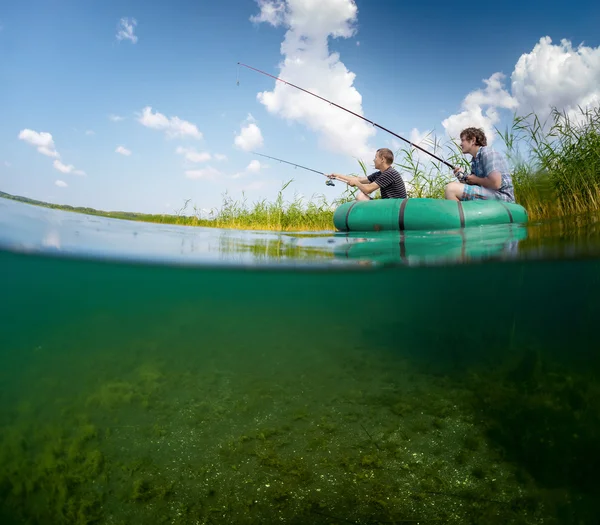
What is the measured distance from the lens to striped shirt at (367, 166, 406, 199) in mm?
9781

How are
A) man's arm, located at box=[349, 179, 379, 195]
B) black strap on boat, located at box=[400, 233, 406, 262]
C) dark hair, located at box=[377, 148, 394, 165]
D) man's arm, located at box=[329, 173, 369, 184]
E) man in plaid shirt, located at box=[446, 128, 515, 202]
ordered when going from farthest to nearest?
man's arm, located at box=[329, 173, 369, 184], man's arm, located at box=[349, 179, 379, 195], dark hair, located at box=[377, 148, 394, 165], man in plaid shirt, located at box=[446, 128, 515, 202], black strap on boat, located at box=[400, 233, 406, 262]

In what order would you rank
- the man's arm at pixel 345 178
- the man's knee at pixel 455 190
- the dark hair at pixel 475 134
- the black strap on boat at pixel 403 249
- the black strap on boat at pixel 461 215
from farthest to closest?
the man's arm at pixel 345 178 → the man's knee at pixel 455 190 → the dark hair at pixel 475 134 → the black strap on boat at pixel 461 215 → the black strap on boat at pixel 403 249

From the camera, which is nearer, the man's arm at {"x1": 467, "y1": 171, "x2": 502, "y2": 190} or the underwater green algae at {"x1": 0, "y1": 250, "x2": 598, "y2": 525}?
the underwater green algae at {"x1": 0, "y1": 250, "x2": 598, "y2": 525}

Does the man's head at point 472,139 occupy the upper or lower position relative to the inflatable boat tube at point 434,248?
upper

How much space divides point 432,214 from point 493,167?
1.48 metres

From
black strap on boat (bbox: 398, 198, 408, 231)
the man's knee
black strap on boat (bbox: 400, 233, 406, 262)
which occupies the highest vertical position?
the man's knee

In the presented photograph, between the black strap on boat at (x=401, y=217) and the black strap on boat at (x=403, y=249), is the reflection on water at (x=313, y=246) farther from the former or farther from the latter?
the black strap on boat at (x=401, y=217)

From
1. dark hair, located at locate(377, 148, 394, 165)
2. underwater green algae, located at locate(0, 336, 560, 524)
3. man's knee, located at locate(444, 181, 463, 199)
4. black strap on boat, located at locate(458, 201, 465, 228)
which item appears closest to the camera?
underwater green algae, located at locate(0, 336, 560, 524)

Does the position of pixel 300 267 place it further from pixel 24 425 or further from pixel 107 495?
pixel 24 425

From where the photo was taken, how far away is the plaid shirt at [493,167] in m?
8.30

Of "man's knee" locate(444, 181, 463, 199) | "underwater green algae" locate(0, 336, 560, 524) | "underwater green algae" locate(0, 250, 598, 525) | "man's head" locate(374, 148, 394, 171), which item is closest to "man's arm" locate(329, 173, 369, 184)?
"man's head" locate(374, 148, 394, 171)

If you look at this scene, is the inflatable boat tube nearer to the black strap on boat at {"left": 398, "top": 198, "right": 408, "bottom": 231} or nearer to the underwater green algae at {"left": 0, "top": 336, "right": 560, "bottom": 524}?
the black strap on boat at {"left": 398, "top": 198, "right": 408, "bottom": 231}

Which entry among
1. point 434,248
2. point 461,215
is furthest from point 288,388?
point 461,215

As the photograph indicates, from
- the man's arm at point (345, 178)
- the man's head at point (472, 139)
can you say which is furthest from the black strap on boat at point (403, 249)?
the man's arm at point (345, 178)
